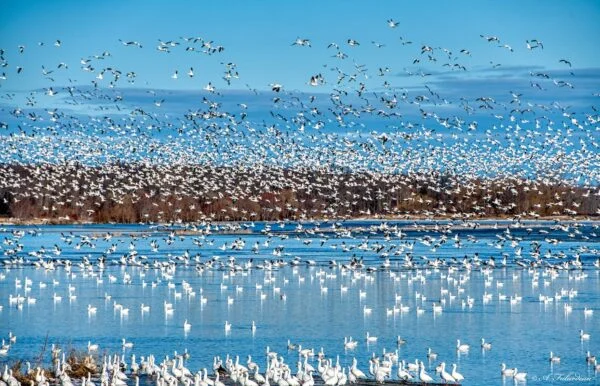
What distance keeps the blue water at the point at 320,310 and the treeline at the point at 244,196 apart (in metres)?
26.4

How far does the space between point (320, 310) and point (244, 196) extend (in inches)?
2212

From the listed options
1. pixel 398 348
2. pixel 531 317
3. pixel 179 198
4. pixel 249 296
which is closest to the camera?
pixel 398 348

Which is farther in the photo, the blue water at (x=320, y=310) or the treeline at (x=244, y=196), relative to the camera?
the treeline at (x=244, y=196)

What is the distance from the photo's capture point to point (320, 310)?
32.5 m

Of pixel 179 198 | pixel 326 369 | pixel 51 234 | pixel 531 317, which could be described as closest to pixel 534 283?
pixel 531 317

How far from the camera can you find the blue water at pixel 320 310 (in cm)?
2489

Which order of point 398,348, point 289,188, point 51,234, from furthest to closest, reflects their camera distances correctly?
point 289,188
point 51,234
point 398,348

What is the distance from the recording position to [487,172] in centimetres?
8812

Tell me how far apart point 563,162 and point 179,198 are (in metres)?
29.0

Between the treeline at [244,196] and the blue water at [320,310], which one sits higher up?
the treeline at [244,196]

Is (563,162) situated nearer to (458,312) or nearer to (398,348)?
(458,312)

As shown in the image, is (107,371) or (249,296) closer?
(107,371)

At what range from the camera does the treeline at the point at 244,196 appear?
84250 mm

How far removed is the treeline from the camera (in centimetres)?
8425
